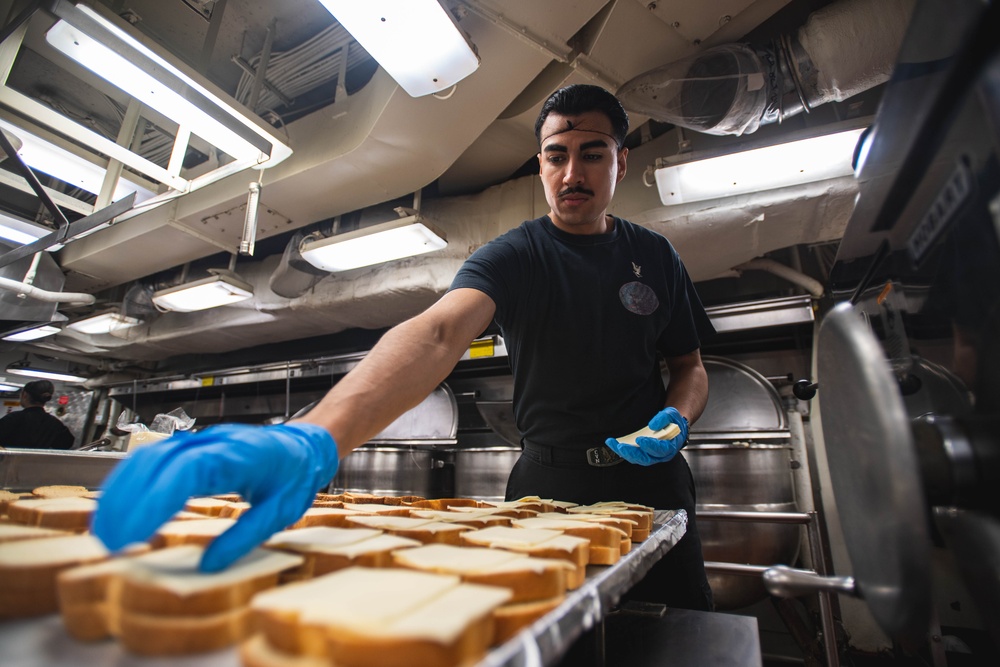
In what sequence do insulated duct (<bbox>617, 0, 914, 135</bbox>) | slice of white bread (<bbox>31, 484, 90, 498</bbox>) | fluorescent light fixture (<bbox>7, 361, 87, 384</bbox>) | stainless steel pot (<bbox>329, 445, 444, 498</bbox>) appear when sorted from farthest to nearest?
fluorescent light fixture (<bbox>7, 361, 87, 384</bbox>), stainless steel pot (<bbox>329, 445, 444, 498</bbox>), insulated duct (<bbox>617, 0, 914, 135</bbox>), slice of white bread (<bbox>31, 484, 90, 498</bbox>)

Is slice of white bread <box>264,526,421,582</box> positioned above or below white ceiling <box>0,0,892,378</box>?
below

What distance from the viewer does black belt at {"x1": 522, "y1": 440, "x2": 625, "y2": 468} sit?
1.45 meters

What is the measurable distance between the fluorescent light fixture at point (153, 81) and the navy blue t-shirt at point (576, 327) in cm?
151

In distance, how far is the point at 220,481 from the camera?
0.57m

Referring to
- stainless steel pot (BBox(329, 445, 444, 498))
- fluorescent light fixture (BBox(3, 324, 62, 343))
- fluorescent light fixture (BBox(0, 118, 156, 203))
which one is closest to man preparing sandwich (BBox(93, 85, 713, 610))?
stainless steel pot (BBox(329, 445, 444, 498))

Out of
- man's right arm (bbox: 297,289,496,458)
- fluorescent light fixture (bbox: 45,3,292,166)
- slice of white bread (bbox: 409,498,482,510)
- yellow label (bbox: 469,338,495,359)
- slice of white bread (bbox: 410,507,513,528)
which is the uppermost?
fluorescent light fixture (bbox: 45,3,292,166)

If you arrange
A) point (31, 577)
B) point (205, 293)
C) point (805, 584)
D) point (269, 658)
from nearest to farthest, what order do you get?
point (269, 658)
point (31, 577)
point (805, 584)
point (205, 293)

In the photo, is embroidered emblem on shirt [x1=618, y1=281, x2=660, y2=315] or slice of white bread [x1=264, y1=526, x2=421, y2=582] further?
embroidered emblem on shirt [x1=618, y1=281, x2=660, y2=315]

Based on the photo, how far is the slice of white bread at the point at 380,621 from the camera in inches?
15.0

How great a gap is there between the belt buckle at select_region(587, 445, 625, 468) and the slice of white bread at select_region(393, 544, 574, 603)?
0.82 metres

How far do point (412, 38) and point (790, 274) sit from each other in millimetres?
2824

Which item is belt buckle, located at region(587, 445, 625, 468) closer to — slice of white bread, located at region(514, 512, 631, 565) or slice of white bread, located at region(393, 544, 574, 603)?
slice of white bread, located at region(514, 512, 631, 565)

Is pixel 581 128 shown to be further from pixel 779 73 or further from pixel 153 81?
pixel 153 81

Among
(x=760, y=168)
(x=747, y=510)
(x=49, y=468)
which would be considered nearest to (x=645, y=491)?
(x=747, y=510)
